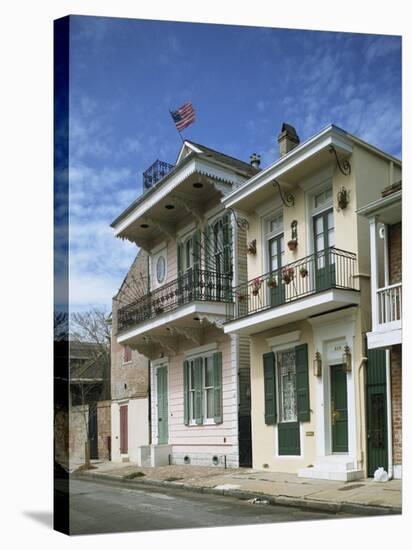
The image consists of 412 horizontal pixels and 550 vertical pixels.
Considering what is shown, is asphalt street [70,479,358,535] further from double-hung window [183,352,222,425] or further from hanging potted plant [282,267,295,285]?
hanging potted plant [282,267,295,285]

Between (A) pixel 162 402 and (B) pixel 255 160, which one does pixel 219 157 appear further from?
(A) pixel 162 402

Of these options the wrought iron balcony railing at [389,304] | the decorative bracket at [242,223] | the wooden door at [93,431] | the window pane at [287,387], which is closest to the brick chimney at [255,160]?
the decorative bracket at [242,223]

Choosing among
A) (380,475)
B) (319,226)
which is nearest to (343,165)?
A: (319,226)

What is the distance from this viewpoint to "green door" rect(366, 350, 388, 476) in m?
8.29

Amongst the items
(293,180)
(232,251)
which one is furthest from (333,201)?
(232,251)

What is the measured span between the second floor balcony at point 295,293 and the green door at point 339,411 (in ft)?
2.59

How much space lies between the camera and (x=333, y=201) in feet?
29.4

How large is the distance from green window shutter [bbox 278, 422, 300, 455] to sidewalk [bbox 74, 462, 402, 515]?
11.1 inches

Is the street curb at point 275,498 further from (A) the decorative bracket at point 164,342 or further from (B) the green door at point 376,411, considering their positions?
(A) the decorative bracket at point 164,342

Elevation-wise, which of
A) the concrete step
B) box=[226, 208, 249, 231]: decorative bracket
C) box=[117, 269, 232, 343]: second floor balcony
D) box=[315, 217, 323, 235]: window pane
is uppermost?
box=[226, 208, 249, 231]: decorative bracket

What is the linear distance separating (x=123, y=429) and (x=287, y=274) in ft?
8.26

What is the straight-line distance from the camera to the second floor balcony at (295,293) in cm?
880

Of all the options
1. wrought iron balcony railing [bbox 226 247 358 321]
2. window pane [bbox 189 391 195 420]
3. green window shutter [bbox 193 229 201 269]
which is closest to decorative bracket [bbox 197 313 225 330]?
wrought iron balcony railing [bbox 226 247 358 321]

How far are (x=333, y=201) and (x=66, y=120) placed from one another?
3052 mm
